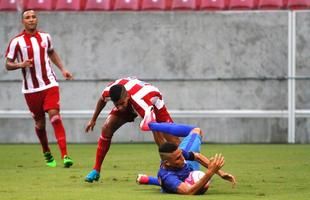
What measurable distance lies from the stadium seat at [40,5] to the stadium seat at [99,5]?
2.57 feet

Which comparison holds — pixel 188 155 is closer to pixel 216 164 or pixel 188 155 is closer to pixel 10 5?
pixel 216 164

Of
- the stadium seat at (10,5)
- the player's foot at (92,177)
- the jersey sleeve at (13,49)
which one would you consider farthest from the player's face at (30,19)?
the stadium seat at (10,5)

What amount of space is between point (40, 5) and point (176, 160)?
12187 millimetres

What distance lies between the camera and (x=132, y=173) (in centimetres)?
1397

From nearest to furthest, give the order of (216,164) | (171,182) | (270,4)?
(216,164), (171,182), (270,4)

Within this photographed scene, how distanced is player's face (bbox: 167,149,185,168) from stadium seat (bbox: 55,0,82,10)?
1186 cm

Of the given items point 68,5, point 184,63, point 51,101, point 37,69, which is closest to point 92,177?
point 51,101

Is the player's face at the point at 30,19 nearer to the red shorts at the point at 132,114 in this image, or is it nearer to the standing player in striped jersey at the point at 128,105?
the standing player in striped jersey at the point at 128,105

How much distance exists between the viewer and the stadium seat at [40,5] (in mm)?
22219

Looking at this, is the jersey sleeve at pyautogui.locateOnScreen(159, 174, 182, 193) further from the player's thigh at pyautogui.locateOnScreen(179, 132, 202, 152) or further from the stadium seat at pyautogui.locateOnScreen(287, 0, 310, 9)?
the stadium seat at pyautogui.locateOnScreen(287, 0, 310, 9)

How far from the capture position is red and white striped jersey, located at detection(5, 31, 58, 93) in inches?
599

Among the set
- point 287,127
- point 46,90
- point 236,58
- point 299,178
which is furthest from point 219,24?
point 299,178

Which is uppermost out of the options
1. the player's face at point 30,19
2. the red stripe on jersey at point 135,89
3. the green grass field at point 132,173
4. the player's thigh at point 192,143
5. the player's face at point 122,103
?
the player's face at point 30,19

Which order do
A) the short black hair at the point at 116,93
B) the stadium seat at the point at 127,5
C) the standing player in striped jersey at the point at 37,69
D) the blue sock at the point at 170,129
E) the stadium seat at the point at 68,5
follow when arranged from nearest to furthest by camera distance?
the blue sock at the point at 170,129 → the short black hair at the point at 116,93 → the standing player in striped jersey at the point at 37,69 → the stadium seat at the point at 127,5 → the stadium seat at the point at 68,5
